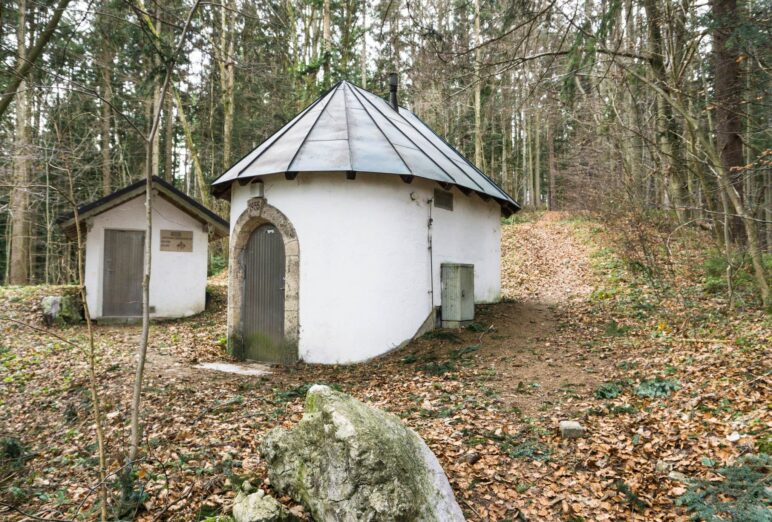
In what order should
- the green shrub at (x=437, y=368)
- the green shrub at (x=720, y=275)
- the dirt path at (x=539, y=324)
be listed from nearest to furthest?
the dirt path at (x=539, y=324) < the green shrub at (x=437, y=368) < the green shrub at (x=720, y=275)

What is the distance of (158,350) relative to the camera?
341 inches

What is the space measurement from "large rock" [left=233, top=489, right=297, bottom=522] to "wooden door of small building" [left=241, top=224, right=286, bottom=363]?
466 centimetres

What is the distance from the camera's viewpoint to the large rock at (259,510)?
3026 millimetres

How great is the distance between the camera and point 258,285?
8281mm

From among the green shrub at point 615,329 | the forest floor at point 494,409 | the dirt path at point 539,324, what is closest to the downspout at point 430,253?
the forest floor at point 494,409

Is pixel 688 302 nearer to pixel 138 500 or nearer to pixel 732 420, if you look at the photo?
pixel 732 420

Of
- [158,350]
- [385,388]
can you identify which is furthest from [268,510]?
[158,350]

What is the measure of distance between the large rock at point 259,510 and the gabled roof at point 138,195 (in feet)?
33.2

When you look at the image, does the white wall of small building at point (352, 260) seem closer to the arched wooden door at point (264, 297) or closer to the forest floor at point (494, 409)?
the forest floor at point (494, 409)

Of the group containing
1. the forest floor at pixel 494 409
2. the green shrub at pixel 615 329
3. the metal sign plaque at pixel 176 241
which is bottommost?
the forest floor at pixel 494 409

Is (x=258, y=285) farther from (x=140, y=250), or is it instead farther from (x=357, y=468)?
(x=140, y=250)

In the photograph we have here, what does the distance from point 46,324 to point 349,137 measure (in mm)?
8583

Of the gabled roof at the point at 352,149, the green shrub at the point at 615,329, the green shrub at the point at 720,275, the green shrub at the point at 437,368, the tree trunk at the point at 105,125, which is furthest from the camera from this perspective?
the tree trunk at the point at 105,125

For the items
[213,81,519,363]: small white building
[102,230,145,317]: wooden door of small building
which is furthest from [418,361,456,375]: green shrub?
[102,230,145,317]: wooden door of small building
